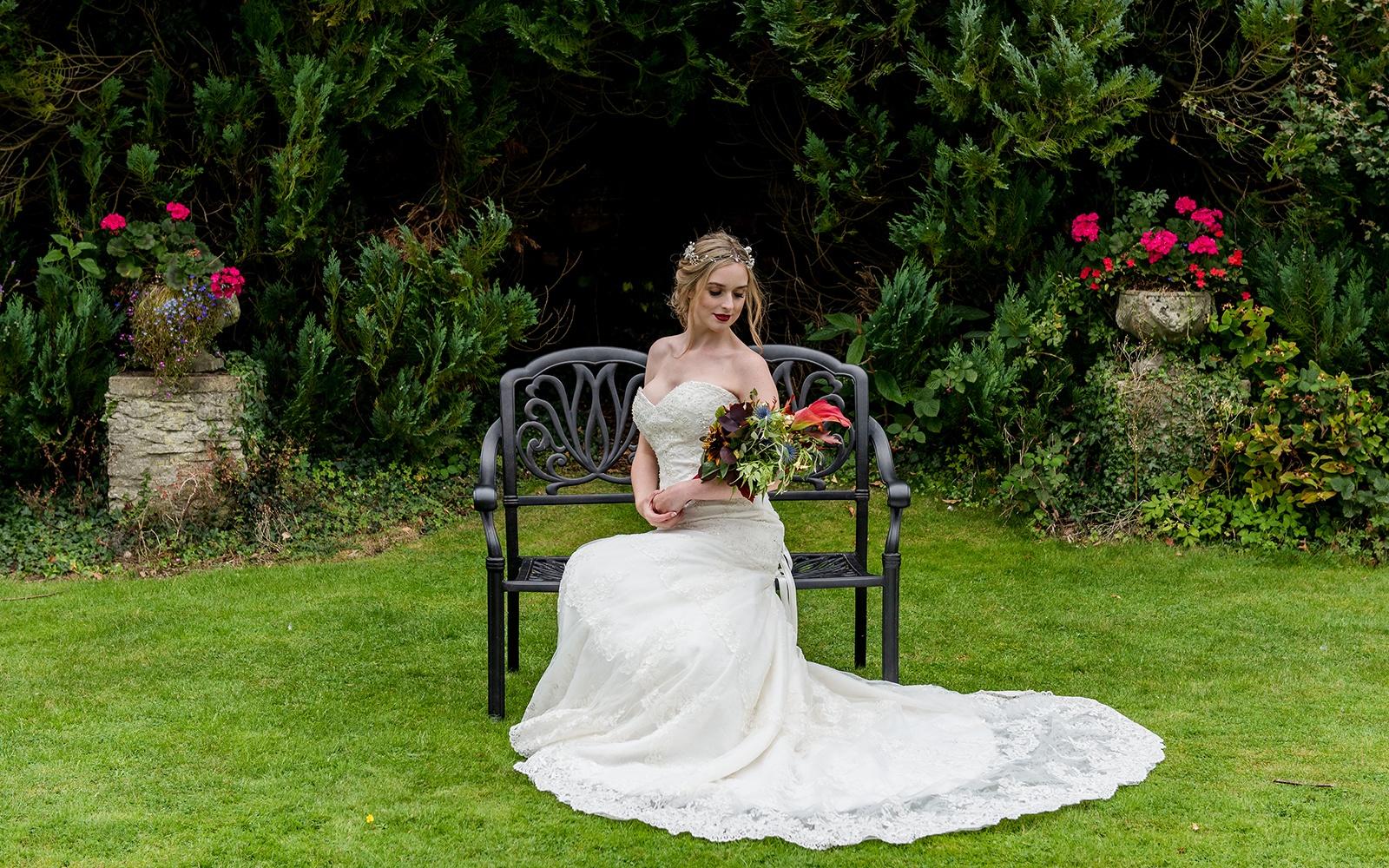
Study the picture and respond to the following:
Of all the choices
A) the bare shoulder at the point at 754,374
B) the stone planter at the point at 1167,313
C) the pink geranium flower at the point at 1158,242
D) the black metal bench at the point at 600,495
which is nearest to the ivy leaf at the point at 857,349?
the stone planter at the point at 1167,313

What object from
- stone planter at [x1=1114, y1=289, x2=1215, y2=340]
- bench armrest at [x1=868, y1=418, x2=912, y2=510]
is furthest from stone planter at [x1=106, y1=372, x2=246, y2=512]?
stone planter at [x1=1114, y1=289, x2=1215, y2=340]

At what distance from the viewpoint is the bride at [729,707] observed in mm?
3658

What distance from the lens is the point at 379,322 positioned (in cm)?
728

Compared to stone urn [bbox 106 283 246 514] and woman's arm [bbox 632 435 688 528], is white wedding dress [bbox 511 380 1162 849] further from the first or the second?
stone urn [bbox 106 283 246 514]

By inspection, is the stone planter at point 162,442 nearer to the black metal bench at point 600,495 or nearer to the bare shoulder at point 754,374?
the black metal bench at point 600,495

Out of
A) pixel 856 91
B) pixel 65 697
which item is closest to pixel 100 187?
pixel 65 697

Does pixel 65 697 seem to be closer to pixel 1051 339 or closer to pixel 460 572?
pixel 460 572

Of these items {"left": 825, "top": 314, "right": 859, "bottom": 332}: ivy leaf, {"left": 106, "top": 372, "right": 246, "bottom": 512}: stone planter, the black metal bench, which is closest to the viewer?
the black metal bench

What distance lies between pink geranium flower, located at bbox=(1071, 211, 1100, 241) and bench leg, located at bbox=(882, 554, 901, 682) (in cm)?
324

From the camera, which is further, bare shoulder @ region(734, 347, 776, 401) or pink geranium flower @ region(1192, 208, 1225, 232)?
pink geranium flower @ region(1192, 208, 1225, 232)

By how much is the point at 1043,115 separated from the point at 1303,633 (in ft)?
9.29

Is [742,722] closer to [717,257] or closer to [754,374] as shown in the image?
[754,374]

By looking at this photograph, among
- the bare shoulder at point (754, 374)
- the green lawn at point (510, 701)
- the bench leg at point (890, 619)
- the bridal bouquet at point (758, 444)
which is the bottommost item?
the green lawn at point (510, 701)

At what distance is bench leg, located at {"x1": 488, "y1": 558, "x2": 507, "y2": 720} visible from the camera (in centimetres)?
445
